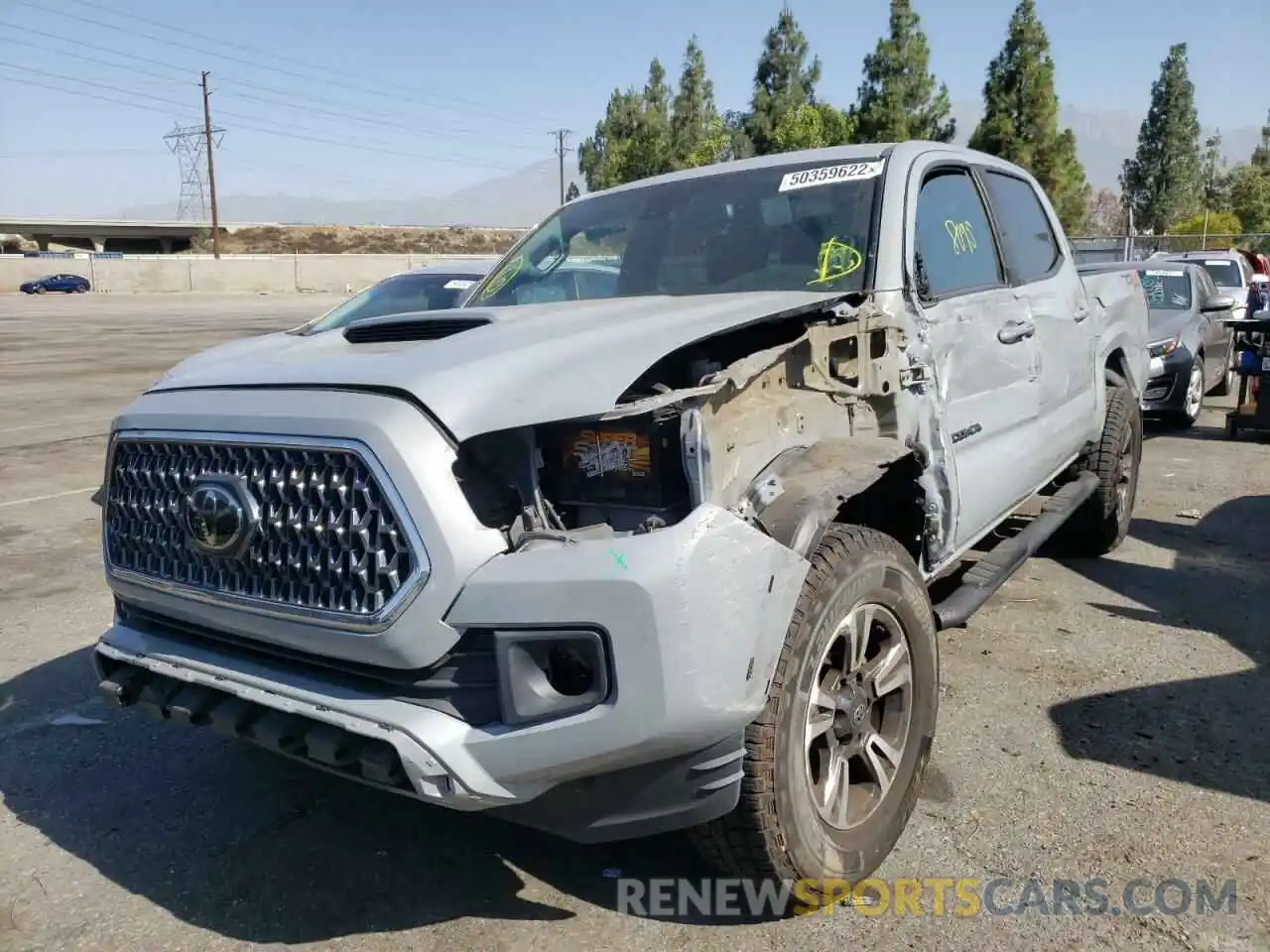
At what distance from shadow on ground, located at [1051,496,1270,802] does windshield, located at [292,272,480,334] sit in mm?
5405

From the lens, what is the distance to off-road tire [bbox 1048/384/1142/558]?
18.3 feet

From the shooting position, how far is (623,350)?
258cm

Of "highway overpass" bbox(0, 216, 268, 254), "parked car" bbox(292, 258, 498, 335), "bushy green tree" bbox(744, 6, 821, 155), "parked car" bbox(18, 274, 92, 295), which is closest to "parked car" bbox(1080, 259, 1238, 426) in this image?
"parked car" bbox(292, 258, 498, 335)

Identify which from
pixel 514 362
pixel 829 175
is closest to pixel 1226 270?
pixel 829 175

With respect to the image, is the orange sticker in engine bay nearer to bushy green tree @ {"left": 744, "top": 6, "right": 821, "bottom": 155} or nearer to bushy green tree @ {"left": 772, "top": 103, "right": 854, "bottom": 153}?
bushy green tree @ {"left": 772, "top": 103, "right": 854, "bottom": 153}

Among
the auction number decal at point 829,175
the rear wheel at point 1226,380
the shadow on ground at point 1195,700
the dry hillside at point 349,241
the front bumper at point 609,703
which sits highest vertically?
the dry hillside at point 349,241

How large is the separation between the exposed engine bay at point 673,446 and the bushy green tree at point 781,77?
50.7m

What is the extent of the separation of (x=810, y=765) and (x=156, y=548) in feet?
6.00

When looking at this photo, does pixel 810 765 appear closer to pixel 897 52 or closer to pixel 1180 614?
pixel 1180 614

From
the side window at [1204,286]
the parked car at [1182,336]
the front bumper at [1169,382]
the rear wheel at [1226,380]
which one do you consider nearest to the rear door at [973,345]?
the parked car at [1182,336]

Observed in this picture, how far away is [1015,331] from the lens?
13.8ft

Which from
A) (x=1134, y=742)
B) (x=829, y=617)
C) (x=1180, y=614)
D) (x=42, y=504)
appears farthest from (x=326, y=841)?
(x=42, y=504)

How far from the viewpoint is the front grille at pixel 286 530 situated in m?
2.29

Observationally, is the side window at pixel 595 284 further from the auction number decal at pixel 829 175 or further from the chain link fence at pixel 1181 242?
the chain link fence at pixel 1181 242
